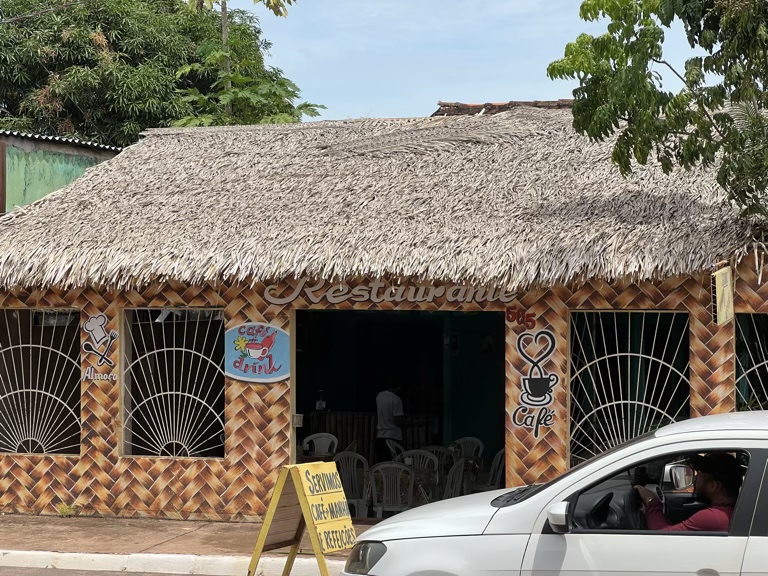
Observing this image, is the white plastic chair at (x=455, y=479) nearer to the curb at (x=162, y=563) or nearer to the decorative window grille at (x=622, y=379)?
the decorative window grille at (x=622, y=379)

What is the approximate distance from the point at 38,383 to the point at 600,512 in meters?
9.00

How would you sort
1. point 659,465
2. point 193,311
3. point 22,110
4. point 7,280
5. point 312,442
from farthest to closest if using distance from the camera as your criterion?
point 22,110
point 312,442
point 193,311
point 7,280
point 659,465

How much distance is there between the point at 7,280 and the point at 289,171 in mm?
3928

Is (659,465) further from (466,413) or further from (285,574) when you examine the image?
(466,413)

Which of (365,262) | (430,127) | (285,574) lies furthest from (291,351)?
(430,127)

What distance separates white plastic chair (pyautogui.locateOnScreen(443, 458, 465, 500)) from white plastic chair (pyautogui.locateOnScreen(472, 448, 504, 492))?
1.46 feet

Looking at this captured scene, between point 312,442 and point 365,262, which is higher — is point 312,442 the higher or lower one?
the lower one

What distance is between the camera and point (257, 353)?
11898 mm

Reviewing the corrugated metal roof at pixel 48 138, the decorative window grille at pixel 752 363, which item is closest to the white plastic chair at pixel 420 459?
the decorative window grille at pixel 752 363

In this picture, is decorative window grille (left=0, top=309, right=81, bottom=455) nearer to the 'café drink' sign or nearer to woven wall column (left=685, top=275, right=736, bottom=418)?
the 'café drink' sign

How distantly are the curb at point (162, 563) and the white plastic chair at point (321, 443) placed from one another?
3396 millimetres

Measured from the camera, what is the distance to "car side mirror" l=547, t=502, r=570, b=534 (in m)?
5.65

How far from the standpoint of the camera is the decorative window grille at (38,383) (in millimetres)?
12828

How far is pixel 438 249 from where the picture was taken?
36.3 feet
